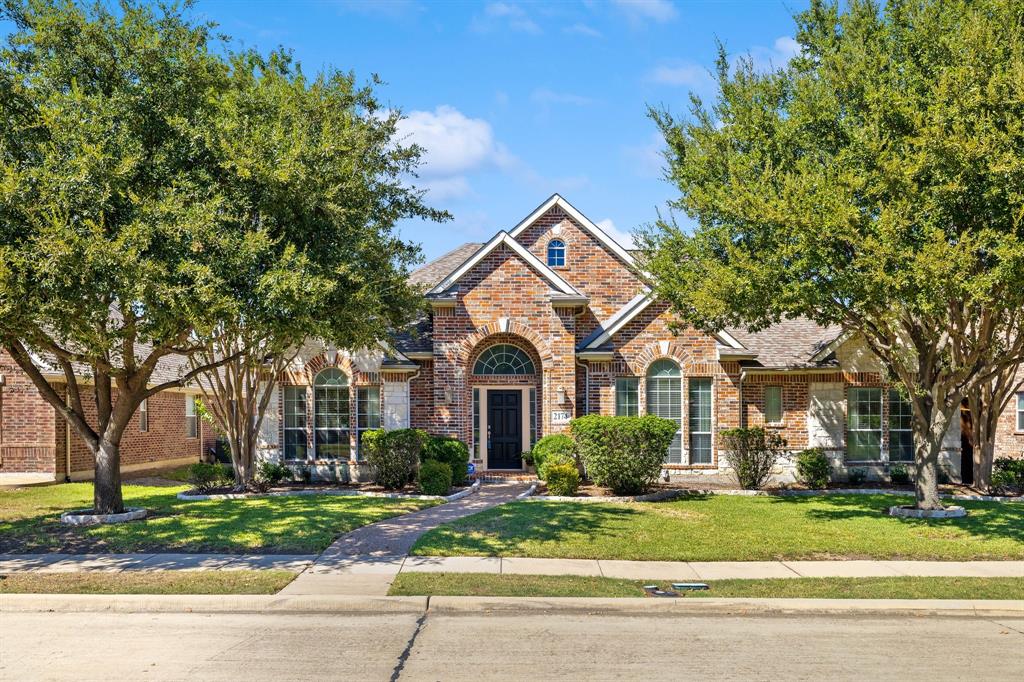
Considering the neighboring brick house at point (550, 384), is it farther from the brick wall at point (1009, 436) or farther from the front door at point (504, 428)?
the brick wall at point (1009, 436)

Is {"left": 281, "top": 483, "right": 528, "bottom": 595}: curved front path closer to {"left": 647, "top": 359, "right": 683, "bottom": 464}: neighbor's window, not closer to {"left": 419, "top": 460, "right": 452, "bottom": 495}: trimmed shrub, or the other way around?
{"left": 419, "top": 460, "right": 452, "bottom": 495}: trimmed shrub

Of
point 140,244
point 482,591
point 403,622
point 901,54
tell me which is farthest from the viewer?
point 901,54

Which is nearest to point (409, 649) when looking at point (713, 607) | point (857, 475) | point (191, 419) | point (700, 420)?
point (713, 607)

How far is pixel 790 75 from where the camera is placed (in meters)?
16.5

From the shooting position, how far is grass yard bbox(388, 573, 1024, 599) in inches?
399

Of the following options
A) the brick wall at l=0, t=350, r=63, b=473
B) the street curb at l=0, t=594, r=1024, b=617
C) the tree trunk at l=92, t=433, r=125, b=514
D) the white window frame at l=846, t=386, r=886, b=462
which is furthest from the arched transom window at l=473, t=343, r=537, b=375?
the street curb at l=0, t=594, r=1024, b=617

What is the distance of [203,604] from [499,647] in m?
3.94

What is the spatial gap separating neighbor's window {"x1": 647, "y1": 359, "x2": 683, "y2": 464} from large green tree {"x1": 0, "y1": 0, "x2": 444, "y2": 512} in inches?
373

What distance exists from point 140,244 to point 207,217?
1.00 metres

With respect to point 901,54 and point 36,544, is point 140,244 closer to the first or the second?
point 36,544

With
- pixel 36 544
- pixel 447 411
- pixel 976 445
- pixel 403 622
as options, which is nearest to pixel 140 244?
pixel 36 544

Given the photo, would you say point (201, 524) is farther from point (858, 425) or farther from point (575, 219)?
point (858, 425)

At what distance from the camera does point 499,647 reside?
817 cm

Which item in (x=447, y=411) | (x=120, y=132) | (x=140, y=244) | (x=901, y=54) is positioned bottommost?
(x=447, y=411)
